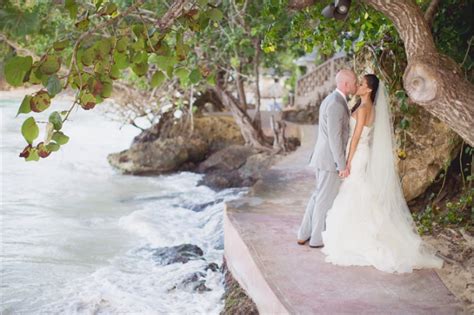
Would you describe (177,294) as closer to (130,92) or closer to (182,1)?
(182,1)

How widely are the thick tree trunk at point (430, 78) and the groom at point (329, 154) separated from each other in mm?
1082

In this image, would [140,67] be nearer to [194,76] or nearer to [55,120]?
[194,76]

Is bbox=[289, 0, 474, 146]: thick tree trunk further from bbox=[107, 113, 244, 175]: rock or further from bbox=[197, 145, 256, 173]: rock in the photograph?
bbox=[107, 113, 244, 175]: rock

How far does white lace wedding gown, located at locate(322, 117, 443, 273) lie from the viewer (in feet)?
17.6

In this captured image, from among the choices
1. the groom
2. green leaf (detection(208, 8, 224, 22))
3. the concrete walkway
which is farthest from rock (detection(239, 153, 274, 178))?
green leaf (detection(208, 8, 224, 22))

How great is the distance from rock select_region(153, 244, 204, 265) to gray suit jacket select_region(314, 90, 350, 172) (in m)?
3.43

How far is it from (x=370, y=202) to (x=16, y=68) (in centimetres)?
352

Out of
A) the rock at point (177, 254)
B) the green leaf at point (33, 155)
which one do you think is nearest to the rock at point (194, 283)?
the rock at point (177, 254)

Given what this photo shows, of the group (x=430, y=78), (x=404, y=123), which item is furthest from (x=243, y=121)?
(x=430, y=78)

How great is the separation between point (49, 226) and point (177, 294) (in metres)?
4.34

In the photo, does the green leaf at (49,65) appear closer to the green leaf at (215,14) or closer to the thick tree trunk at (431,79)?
the green leaf at (215,14)

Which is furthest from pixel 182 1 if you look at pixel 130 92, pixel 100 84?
pixel 130 92

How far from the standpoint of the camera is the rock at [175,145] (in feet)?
50.3

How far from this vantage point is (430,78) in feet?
13.6
